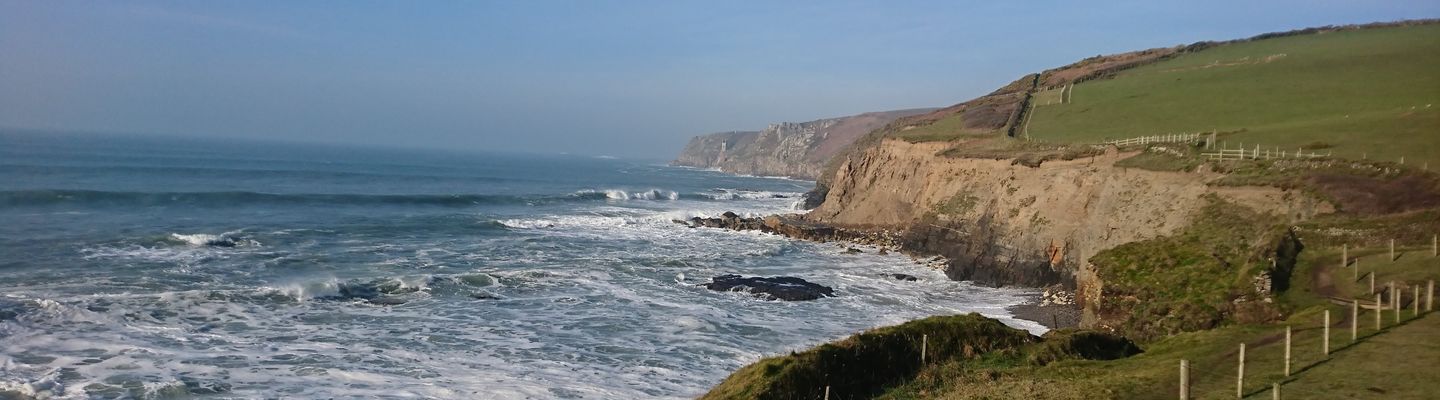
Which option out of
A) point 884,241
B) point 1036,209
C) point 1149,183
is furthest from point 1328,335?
point 884,241

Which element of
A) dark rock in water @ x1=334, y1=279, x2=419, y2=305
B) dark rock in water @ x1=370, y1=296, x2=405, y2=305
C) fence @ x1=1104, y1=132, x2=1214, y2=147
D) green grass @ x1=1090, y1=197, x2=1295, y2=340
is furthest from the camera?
fence @ x1=1104, y1=132, x2=1214, y2=147

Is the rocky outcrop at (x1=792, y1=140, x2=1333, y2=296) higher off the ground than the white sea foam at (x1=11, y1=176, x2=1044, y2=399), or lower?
higher

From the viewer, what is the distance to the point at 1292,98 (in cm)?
4500

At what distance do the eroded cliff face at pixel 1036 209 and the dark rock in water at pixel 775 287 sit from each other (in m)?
7.40

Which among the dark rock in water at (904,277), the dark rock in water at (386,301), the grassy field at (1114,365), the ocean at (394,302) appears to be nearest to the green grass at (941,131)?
the ocean at (394,302)

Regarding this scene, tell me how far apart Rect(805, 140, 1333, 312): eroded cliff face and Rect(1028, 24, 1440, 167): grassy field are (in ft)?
19.1

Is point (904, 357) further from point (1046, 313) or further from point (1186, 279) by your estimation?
point (1046, 313)

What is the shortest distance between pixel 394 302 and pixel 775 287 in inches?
460

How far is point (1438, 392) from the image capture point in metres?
10.0

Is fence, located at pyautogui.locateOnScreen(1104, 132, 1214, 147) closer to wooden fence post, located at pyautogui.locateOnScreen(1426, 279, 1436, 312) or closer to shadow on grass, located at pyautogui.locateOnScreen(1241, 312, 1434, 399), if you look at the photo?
wooden fence post, located at pyautogui.locateOnScreen(1426, 279, 1436, 312)

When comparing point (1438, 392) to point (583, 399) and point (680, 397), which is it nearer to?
point (680, 397)

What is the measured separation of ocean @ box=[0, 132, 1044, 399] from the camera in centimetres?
1795

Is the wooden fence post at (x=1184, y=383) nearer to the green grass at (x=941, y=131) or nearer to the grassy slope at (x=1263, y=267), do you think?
Result: the grassy slope at (x=1263, y=267)

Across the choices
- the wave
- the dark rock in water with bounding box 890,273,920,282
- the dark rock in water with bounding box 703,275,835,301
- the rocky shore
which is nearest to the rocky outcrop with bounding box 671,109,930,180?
the wave
